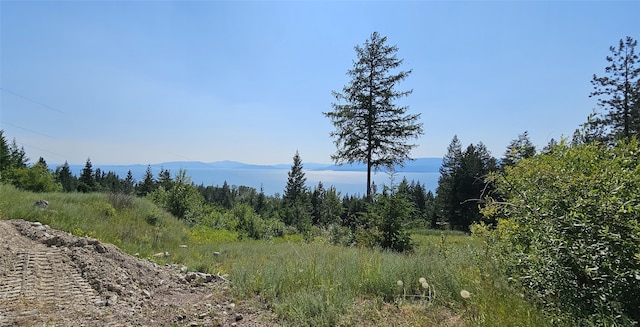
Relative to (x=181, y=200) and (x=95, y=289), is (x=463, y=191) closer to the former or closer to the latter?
(x=181, y=200)

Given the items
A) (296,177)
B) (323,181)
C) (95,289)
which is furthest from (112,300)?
(296,177)

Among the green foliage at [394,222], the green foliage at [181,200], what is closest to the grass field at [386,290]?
the green foliage at [394,222]

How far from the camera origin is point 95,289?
4332mm

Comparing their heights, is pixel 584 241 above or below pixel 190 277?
above

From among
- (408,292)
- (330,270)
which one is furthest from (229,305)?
(408,292)

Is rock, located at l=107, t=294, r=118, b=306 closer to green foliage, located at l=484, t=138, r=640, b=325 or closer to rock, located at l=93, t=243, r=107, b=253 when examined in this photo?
rock, located at l=93, t=243, r=107, b=253

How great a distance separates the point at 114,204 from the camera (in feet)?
38.4

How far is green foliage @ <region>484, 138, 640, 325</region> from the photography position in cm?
216

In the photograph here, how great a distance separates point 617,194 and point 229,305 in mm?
4105

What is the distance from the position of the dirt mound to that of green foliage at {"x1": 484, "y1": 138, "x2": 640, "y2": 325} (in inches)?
108

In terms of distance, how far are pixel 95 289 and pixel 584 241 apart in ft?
18.1

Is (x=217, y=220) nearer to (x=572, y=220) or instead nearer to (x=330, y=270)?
(x=330, y=270)

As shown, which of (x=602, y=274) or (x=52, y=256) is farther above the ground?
(x=602, y=274)

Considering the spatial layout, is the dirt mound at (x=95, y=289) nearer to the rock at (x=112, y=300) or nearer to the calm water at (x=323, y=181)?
the rock at (x=112, y=300)
